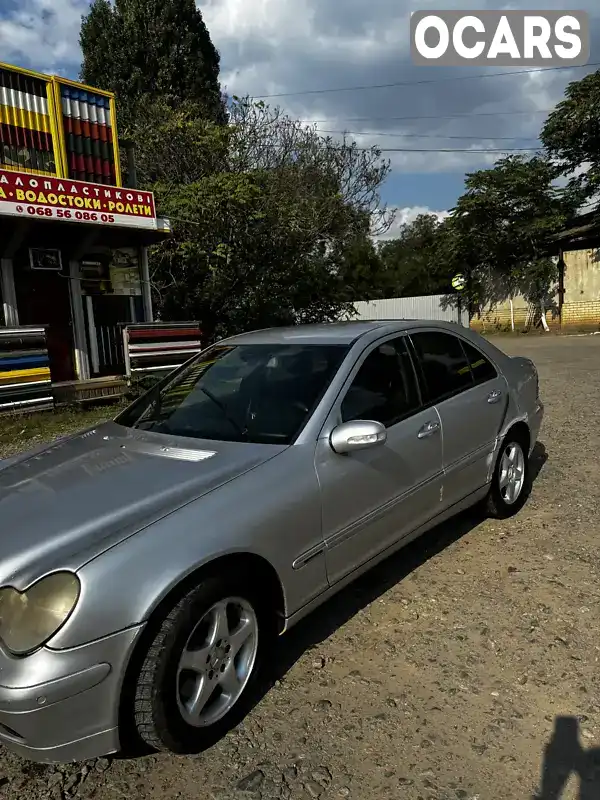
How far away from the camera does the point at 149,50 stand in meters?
27.0

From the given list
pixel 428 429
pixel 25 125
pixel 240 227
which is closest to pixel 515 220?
pixel 240 227

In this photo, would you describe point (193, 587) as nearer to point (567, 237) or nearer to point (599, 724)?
point (599, 724)

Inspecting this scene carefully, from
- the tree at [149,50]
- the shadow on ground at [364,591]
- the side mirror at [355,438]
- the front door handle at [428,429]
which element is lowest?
the shadow on ground at [364,591]

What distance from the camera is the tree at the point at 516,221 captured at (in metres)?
24.9

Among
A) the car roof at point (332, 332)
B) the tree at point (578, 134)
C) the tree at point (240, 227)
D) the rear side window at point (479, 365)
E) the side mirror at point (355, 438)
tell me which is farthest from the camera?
the tree at point (578, 134)

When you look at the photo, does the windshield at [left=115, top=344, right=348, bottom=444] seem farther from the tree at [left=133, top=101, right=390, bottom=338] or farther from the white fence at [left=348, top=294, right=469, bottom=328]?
the white fence at [left=348, top=294, right=469, bottom=328]

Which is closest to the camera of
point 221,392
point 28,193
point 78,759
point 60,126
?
point 78,759

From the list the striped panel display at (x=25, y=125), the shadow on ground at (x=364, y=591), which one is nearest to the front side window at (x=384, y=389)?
the shadow on ground at (x=364, y=591)

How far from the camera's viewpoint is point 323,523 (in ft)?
9.09

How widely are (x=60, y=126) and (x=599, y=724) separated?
1041cm

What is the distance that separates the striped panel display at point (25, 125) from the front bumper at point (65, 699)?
358 inches

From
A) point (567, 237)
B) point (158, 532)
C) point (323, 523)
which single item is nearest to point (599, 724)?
point (323, 523)

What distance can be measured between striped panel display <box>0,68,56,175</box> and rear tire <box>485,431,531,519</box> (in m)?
8.42

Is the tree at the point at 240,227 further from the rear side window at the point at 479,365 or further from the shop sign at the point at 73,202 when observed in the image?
the rear side window at the point at 479,365
